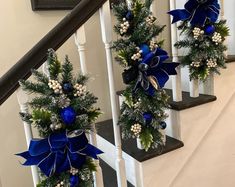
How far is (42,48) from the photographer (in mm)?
862

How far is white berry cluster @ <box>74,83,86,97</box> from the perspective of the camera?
82 centimetres

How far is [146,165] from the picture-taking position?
3.63ft

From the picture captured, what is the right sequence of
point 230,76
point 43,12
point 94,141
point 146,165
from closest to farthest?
point 94,141 → point 146,165 → point 230,76 → point 43,12

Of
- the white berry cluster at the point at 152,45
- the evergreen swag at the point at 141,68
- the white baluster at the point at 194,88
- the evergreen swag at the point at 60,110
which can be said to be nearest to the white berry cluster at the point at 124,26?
the evergreen swag at the point at 141,68

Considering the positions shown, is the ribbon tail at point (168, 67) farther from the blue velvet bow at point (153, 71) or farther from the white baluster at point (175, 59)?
the white baluster at point (175, 59)

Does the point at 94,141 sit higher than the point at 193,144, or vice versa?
the point at 94,141

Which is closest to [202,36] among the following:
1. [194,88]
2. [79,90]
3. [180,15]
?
[180,15]

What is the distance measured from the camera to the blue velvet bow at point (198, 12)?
43.8 inches

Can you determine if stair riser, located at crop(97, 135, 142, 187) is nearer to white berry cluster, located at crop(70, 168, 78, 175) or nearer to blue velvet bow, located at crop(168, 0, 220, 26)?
white berry cluster, located at crop(70, 168, 78, 175)

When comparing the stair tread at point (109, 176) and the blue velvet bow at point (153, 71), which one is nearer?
the blue velvet bow at point (153, 71)

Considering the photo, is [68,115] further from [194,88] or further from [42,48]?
[194,88]

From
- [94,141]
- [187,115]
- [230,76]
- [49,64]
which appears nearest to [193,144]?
[187,115]

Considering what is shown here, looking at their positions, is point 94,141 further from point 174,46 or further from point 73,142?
point 174,46

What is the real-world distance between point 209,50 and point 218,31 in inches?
4.0
